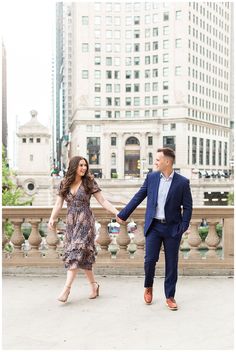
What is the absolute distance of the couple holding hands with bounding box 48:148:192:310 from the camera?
17.8 ft

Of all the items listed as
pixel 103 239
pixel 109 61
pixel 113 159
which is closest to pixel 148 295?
pixel 103 239

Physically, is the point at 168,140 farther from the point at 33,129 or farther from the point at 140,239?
the point at 140,239

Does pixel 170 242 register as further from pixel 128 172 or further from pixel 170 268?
pixel 128 172

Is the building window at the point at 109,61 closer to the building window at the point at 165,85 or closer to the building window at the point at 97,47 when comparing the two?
the building window at the point at 97,47

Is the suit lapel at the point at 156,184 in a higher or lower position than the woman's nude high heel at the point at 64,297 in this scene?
higher

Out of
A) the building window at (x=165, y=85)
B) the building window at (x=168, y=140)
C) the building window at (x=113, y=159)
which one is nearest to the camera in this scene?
the building window at (x=165, y=85)

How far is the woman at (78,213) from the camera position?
18.7 ft

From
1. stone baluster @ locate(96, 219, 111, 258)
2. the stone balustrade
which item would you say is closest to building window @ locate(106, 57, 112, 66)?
the stone balustrade

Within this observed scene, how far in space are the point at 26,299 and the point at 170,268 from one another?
1761 mm

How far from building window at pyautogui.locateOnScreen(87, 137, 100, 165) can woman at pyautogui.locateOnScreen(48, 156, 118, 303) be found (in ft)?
281

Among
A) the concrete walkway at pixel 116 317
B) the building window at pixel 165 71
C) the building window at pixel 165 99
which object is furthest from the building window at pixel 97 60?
the concrete walkway at pixel 116 317

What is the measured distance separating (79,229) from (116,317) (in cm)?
115

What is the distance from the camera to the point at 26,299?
5789 millimetres

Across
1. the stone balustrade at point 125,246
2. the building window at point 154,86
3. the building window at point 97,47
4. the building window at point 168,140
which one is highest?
the building window at point 97,47
